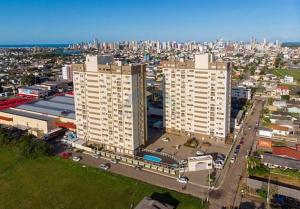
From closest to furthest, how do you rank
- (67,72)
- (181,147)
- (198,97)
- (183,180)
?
(183,180) → (181,147) → (198,97) → (67,72)

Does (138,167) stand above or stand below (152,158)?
below

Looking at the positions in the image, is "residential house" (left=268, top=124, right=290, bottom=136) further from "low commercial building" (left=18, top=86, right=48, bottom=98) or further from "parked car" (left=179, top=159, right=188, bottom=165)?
"low commercial building" (left=18, top=86, right=48, bottom=98)

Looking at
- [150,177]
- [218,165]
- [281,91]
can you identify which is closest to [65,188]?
[150,177]

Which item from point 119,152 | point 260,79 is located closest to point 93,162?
point 119,152

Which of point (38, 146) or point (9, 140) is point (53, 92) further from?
point (38, 146)

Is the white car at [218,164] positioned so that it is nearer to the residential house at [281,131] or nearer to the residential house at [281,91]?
the residential house at [281,131]

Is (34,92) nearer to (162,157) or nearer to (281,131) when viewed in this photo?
(162,157)

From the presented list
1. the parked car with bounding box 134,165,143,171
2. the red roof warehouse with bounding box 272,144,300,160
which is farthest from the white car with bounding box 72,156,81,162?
the red roof warehouse with bounding box 272,144,300,160

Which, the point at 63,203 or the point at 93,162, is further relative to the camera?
the point at 93,162
